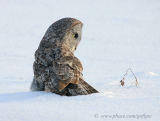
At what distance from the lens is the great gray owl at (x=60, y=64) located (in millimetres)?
5000

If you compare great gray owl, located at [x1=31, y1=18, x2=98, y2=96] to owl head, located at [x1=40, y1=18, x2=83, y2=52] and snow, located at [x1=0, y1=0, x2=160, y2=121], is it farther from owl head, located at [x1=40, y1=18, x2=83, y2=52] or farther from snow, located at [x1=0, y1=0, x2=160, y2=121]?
snow, located at [x1=0, y1=0, x2=160, y2=121]

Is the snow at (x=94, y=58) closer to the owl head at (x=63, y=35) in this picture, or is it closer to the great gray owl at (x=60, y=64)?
the great gray owl at (x=60, y=64)

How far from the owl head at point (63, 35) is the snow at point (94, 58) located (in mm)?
705

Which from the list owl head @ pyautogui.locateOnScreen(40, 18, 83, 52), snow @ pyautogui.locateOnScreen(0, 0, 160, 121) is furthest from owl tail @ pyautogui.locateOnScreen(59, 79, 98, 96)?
owl head @ pyautogui.locateOnScreen(40, 18, 83, 52)

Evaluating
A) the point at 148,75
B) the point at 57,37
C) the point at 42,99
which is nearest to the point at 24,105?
the point at 42,99

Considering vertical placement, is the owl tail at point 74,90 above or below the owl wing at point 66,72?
below

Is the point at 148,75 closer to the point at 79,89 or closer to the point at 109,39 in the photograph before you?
the point at 79,89

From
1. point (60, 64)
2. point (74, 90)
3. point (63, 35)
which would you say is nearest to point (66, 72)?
point (60, 64)

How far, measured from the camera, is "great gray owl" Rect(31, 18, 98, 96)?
500cm

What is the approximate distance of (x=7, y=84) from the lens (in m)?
8.06

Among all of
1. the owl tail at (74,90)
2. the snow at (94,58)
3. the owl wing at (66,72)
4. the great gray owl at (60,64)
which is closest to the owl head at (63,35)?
the great gray owl at (60,64)

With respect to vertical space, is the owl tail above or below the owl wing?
below

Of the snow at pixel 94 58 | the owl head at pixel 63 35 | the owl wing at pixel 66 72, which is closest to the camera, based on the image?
the snow at pixel 94 58

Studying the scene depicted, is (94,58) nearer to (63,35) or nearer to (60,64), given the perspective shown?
(63,35)
